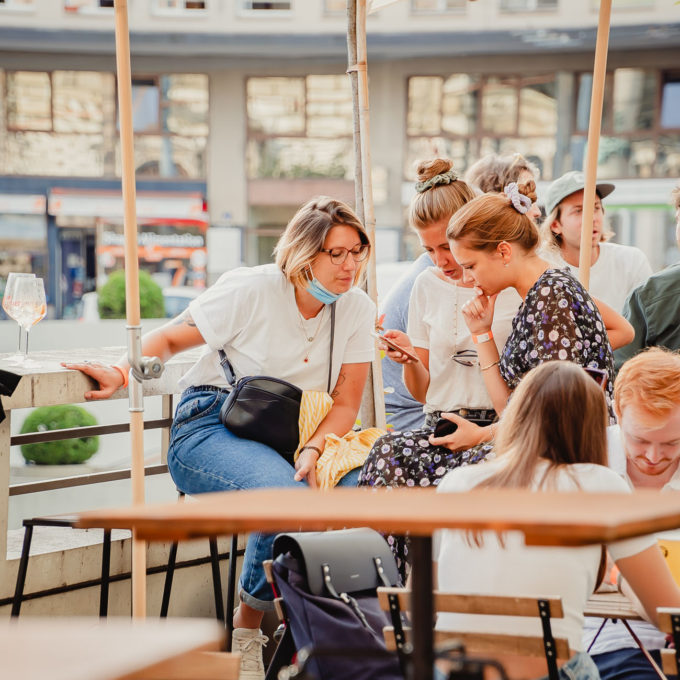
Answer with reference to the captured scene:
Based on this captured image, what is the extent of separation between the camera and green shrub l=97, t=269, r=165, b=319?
1516 cm

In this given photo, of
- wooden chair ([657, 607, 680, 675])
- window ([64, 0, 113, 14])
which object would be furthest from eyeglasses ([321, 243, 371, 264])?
window ([64, 0, 113, 14])

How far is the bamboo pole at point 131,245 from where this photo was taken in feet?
7.58

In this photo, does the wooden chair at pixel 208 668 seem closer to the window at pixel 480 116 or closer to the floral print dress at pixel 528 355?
the floral print dress at pixel 528 355

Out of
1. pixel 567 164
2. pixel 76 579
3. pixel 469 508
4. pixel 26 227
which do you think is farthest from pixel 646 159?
pixel 469 508

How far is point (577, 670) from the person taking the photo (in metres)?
1.72

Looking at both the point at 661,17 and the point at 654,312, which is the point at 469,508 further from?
the point at 661,17

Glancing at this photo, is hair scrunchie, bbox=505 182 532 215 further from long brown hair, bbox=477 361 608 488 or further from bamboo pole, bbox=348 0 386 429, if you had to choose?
long brown hair, bbox=477 361 608 488

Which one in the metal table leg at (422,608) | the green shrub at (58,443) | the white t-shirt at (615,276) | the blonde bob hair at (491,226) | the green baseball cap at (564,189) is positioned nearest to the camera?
the metal table leg at (422,608)

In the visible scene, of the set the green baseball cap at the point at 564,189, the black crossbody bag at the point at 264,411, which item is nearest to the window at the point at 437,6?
the green baseball cap at the point at 564,189

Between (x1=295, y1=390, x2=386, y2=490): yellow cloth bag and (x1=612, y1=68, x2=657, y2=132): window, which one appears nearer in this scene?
(x1=295, y1=390, x2=386, y2=490): yellow cloth bag

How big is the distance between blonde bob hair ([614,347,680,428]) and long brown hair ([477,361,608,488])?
1.29 ft

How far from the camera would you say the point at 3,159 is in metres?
19.9

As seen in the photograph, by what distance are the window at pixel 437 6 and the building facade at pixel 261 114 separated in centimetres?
4

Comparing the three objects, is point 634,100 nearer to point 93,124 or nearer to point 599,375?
→ point 93,124
